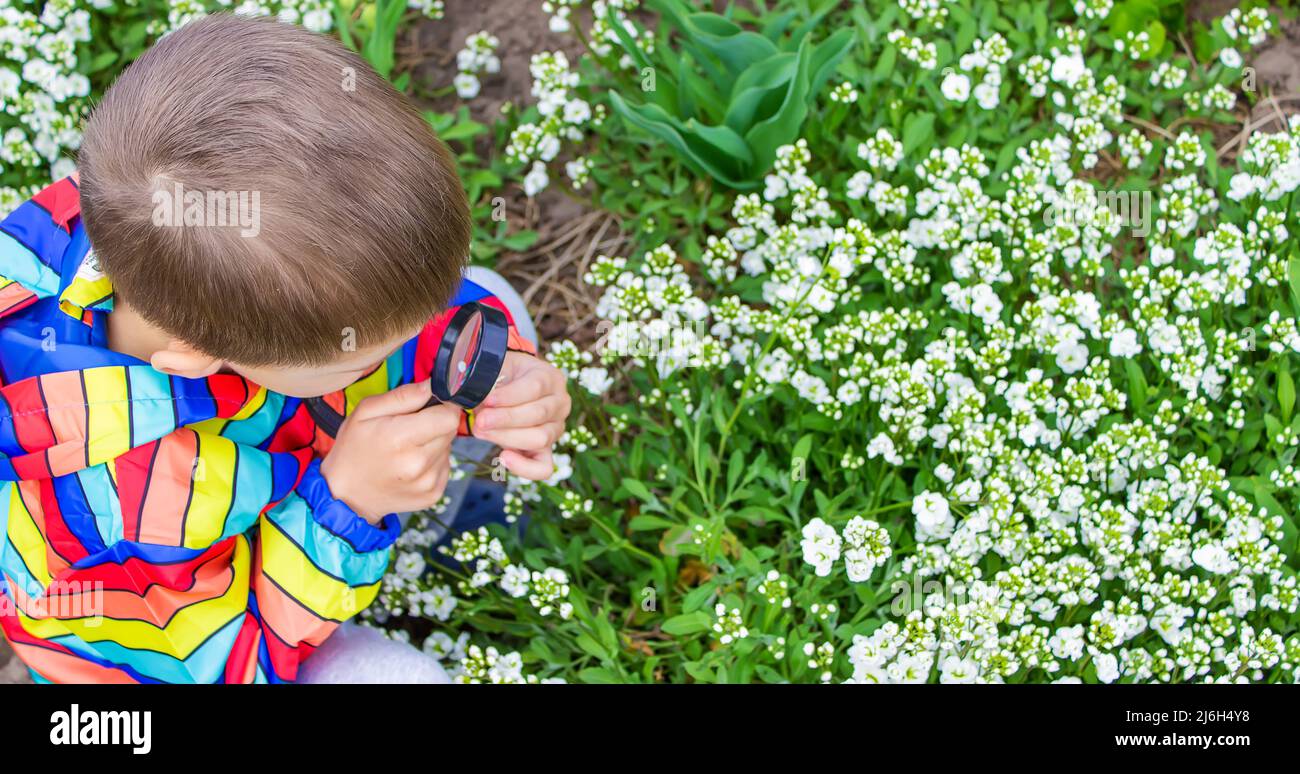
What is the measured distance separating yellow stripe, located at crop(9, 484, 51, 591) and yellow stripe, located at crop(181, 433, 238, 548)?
32 centimetres

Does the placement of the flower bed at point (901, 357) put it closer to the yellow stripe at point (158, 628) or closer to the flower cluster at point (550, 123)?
the flower cluster at point (550, 123)

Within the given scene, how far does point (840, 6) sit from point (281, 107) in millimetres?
2048

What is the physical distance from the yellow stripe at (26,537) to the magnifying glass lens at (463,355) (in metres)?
0.82

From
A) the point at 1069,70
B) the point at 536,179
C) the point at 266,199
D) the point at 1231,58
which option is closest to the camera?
the point at 266,199

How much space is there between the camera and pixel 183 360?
175cm

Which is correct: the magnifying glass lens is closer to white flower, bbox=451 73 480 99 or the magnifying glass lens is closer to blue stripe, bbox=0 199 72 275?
blue stripe, bbox=0 199 72 275

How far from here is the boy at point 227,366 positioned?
1.58 meters

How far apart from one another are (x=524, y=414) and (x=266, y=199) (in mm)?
745

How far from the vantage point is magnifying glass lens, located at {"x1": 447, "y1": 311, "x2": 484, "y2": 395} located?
79.7 inches

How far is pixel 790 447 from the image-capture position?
264cm

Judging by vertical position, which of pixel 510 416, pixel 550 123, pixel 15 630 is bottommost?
pixel 15 630

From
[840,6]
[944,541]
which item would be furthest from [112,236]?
[840,6]

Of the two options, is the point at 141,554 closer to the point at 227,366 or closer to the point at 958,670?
the point at 227,366

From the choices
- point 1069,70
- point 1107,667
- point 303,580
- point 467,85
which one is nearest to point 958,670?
point 1107,667
